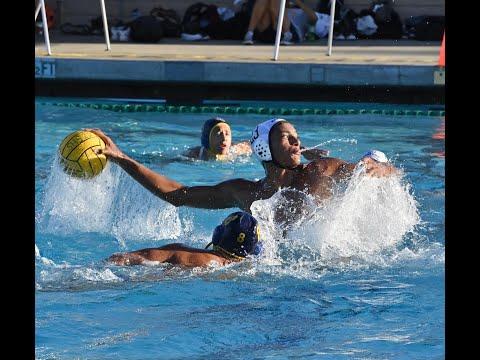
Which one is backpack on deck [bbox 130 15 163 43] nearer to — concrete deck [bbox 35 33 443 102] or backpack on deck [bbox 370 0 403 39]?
concrete deck [bbox 35 33 443 102]

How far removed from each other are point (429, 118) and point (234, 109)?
1880 millimetres

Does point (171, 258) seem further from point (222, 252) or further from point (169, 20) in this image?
point (169, 20)

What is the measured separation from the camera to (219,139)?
269 inches

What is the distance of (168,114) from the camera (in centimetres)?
897

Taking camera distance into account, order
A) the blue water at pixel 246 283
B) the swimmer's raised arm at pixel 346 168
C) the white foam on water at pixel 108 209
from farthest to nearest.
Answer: the white foam on water at pixel 108 209 < the swimmer's raised arm at pixel 346 168 < the blue water at pixel 246 283

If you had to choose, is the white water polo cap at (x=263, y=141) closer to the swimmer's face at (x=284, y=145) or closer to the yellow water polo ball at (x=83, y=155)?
the swimmer's face at (x=284, y=145)

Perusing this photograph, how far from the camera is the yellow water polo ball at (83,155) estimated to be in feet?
14.7

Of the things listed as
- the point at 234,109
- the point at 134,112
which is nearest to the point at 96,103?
the point at 134,112

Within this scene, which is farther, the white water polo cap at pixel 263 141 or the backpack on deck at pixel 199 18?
the backpack on deck at pixel 199 18

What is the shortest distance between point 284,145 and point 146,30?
23.4 ft

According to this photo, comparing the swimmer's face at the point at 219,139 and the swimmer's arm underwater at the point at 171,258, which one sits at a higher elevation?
the swimmer's face at the point at 219,139

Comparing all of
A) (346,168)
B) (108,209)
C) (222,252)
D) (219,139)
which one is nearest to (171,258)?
(222,252)

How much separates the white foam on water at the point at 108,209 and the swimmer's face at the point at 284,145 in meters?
0.95

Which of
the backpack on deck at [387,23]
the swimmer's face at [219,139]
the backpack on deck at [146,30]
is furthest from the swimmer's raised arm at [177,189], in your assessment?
the backpack on deck at [387,23]
